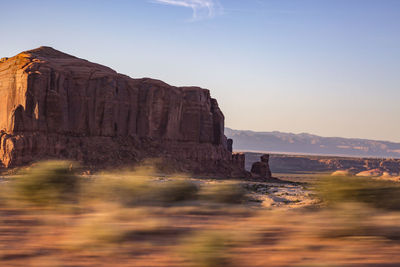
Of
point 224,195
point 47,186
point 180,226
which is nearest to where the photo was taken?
point 180,226

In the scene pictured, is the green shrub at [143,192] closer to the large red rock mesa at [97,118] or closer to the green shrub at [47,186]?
the green shrub at [47,186]

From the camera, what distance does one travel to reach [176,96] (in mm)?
57562

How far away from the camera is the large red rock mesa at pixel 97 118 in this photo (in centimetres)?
4516

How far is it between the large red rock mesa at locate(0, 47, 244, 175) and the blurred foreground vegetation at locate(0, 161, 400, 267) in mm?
35618

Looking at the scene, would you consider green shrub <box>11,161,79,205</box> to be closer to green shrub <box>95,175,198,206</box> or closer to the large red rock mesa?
green shrub <box>95,175,198,206</box>

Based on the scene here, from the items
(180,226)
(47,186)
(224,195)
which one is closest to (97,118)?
(47,186)

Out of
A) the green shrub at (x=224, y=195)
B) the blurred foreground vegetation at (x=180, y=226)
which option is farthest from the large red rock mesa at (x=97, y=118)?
the green shrub at (x=224, y=195)

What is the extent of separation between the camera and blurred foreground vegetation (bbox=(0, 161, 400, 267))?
5223 mm

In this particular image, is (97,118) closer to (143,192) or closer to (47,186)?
(47,186)

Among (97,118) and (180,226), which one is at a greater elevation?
(97,118)

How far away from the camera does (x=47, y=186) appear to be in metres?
9.56

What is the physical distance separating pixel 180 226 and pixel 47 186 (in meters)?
3.96

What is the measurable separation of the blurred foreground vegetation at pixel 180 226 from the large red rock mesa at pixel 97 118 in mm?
35618

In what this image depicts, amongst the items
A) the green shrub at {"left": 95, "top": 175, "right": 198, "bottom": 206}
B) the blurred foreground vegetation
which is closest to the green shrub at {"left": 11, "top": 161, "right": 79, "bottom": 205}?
the blurred foreground vegetation
